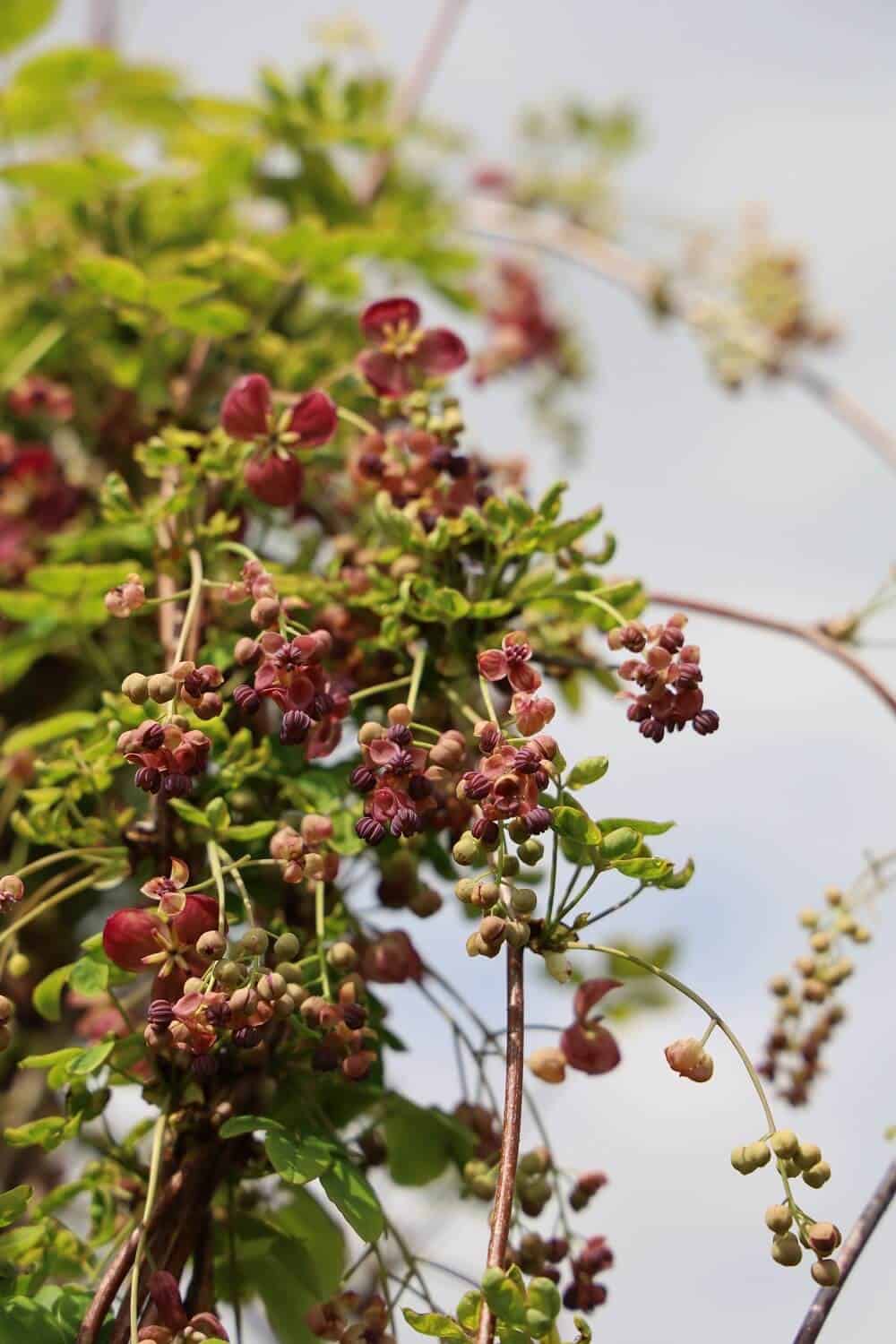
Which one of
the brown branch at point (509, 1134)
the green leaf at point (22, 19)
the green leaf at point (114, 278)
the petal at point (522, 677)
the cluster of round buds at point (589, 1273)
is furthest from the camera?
the green leaf at point (22, 19)

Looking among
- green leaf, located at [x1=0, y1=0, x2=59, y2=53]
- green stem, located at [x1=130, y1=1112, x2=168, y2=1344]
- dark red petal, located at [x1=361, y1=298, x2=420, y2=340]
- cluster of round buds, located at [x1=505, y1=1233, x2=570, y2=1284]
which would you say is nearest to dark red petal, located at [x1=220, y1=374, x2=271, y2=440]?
dark red petal, located at [x1=361, y1=298, x2=420, y2=340]

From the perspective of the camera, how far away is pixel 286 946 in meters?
0.74

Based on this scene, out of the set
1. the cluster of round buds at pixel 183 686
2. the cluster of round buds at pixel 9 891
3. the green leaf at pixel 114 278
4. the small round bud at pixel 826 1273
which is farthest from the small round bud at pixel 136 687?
the green leaf at pixel 114 278

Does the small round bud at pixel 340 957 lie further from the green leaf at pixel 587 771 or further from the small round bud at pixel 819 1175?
the small round bud at pixel 819 1175

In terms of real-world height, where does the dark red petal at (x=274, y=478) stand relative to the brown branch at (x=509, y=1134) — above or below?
above

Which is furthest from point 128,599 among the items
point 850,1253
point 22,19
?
point 22,19

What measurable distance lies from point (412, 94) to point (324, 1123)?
148 cm

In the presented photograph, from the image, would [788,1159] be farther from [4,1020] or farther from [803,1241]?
[4,1020]

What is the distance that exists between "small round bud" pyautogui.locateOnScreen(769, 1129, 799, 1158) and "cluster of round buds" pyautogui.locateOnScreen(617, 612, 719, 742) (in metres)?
0.21

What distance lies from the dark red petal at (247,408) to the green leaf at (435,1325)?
22.4 inches

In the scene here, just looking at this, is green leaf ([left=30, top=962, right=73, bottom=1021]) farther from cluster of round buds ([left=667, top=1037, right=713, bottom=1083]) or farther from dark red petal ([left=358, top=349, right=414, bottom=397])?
dark red petal ([left=358, top=349, right=414, bottom=397])

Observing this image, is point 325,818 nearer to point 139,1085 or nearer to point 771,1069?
point 139,1085

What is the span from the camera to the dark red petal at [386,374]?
3.34 feet

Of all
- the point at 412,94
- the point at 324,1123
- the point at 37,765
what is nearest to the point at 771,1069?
the point at 324,1123
